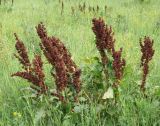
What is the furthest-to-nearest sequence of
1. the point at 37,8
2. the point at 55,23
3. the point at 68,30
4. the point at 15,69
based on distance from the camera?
the point at 37,8 → the point at 55,23 → the point at 68,30 → the point at 15,69

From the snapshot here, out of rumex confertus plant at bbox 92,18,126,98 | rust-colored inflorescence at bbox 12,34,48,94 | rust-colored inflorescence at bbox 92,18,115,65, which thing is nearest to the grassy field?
rust-colored inflorescence at bbox 12,34,48,94

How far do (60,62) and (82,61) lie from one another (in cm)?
157

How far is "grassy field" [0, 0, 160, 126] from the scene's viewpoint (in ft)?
9.93

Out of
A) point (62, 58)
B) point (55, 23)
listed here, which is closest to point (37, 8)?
point (55, 23)

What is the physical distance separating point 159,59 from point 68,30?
2.31 m

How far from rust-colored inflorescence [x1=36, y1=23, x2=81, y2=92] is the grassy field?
235 mm

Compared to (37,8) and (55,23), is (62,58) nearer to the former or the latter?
(55,23)

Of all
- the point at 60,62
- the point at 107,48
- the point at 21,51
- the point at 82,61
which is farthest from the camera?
the point at 82,61

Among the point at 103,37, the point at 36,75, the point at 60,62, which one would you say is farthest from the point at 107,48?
the point at 36,75

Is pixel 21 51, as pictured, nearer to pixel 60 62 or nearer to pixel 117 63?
pixel 60 62

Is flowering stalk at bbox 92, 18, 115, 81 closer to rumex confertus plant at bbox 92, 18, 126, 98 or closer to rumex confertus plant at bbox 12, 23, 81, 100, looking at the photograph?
rumex confertus plant at bbox 92, 18, 126, 98

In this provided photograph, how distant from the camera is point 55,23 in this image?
7.00 meters

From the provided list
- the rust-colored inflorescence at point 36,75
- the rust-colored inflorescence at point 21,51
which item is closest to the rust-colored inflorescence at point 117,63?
the rust-colored inflorescence at point 36,75

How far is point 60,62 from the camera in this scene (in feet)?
9.29
